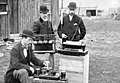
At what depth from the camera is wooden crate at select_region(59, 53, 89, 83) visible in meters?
6.50

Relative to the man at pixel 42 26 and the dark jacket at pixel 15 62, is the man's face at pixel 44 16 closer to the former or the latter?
the man at pixel 42 26

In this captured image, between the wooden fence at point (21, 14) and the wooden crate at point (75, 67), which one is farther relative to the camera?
the wooden fence at point (21, 14)

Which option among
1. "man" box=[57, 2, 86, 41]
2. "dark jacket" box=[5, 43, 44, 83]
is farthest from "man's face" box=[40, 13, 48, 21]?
"dark jacket" box=[5, 43, 44, 83]

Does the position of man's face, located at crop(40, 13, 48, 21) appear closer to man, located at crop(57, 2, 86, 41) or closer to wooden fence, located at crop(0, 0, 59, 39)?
man, located at crop(57, 2, 86, 41)

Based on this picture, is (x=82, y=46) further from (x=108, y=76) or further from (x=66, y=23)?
(x=108, y=76)

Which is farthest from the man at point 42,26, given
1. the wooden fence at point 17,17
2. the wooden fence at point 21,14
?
the wooden fence at point 21,14

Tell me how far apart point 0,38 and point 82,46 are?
23.4ft

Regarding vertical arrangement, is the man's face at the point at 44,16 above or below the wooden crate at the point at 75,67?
above

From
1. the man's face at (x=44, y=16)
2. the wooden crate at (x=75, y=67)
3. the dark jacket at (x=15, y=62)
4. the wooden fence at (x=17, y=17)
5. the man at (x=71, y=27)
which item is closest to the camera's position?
the dark jacket at (x=15, y=62)

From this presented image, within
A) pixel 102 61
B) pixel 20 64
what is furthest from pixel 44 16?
pixel 102 61

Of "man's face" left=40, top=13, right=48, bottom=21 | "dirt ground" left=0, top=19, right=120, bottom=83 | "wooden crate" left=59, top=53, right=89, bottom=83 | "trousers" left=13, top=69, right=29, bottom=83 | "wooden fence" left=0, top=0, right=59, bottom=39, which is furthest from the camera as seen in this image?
"wooden fence" left=0, top=0, right=59, bottom=39

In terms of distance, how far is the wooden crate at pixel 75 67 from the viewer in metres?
6.50

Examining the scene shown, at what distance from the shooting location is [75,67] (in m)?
6.56

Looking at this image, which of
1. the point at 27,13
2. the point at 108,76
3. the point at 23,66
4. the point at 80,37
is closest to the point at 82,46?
the point at 80,37
